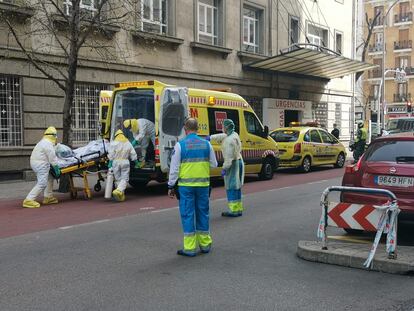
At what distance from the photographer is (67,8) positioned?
659 inches

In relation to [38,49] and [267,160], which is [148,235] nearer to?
[267,160]

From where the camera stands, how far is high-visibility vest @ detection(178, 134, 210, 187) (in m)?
6.85

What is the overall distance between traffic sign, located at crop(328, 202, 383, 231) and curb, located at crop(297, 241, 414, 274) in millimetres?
317

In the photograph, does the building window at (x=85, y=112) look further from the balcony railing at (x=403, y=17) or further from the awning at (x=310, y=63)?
the balcony railing at (x=403, y=17)

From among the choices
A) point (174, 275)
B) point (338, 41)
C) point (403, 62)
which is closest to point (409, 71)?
point (403, 62)

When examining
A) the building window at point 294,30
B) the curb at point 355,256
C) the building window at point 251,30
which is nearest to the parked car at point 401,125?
the building window at point 294,30

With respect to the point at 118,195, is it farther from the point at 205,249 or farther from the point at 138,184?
the point at 205,249

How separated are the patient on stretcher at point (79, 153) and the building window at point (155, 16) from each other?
8.45 metres

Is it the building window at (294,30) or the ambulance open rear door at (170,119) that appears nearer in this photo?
the ambulance open rear door at (170,119)

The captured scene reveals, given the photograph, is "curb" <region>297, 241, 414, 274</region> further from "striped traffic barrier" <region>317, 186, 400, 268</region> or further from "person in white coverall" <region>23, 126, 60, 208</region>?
"person in white coverall" <region>23, 126, 60, 208</region>

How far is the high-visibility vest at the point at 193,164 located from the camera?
22.5 feet

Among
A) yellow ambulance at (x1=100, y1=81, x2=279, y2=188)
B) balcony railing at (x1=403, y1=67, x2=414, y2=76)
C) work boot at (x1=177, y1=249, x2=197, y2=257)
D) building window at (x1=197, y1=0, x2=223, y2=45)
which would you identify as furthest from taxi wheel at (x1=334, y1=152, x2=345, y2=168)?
balcony railing at (x1=403, y1=67, x2=414, y2=76)

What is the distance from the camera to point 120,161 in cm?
1180

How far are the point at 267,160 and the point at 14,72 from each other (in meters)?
7.92
